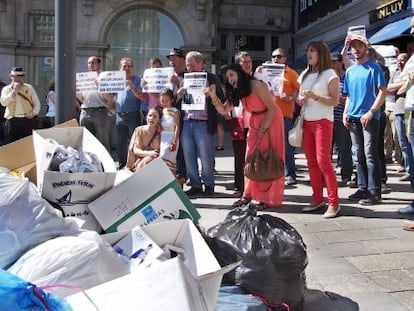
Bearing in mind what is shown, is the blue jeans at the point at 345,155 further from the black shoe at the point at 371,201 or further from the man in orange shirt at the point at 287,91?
the black shoe at the point at 371,201

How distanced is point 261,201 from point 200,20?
1326 centimetres

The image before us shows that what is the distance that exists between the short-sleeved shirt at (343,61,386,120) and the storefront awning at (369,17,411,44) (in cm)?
674

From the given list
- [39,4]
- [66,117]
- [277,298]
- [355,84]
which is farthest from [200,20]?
[277,298]

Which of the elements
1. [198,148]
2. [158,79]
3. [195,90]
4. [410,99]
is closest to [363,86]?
[410,99]

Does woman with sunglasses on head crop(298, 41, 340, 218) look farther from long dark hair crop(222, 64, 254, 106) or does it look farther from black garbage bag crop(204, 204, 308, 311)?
black garbage bag crop(204, 204, 308, 311)

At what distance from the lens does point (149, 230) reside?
2.43 m

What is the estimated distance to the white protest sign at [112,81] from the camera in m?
7.03

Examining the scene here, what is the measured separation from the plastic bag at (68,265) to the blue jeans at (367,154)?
4.26 meters

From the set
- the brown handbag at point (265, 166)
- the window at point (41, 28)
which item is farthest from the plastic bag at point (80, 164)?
the window at point (41, 28)

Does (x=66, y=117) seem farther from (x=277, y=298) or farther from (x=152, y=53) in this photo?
(x=152, y=53)

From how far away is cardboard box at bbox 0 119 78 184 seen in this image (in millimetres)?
3203

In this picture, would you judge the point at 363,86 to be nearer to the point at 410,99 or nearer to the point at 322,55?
the point at 322,55

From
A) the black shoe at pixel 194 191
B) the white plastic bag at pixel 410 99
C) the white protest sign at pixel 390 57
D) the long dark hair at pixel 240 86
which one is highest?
the white protest sign at pixel 390 57

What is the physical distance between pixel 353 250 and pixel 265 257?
5.37ft
